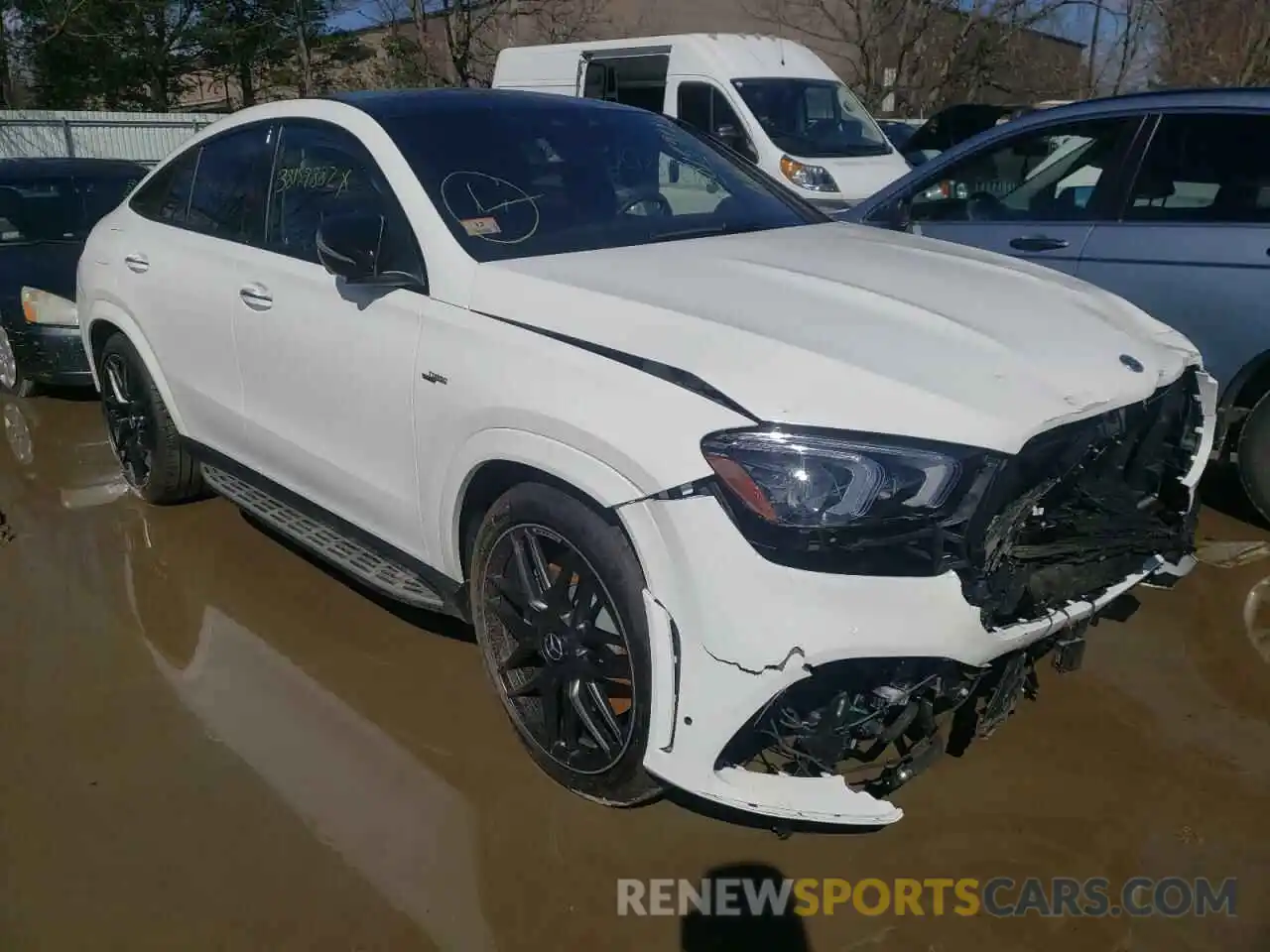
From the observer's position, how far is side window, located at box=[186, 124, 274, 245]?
3953 mm

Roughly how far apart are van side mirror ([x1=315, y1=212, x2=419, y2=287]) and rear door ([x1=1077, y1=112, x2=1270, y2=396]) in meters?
3.21

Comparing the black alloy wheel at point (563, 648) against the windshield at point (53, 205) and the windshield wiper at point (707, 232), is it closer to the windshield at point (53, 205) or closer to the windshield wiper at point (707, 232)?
the windshield wiper at point (707, 232)

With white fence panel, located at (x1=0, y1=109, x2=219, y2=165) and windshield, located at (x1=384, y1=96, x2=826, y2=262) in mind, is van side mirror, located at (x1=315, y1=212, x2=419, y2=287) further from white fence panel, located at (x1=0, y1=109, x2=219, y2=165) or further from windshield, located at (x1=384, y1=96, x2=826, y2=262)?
white fence panel, located at (x1=0, y1=109, x2=219, y2=165)

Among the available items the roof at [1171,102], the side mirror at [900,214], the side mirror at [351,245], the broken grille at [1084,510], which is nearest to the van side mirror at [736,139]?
the side mirror at [900,214]

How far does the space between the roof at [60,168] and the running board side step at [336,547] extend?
4.29 m

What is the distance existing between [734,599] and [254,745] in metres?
1.78

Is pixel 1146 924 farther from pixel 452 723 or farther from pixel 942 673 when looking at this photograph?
pixel 452 723

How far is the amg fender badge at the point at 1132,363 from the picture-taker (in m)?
2.71

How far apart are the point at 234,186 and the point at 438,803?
8.29ft

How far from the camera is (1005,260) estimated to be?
3467 mm

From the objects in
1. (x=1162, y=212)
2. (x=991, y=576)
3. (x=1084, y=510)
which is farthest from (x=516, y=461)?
(x=1162, y=212)

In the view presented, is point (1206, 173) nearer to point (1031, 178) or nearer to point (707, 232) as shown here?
point (1031, 178)

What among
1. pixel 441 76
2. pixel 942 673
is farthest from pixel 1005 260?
pixel 441 76

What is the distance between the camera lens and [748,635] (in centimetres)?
225
